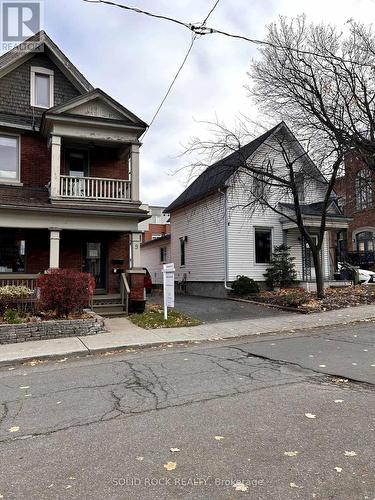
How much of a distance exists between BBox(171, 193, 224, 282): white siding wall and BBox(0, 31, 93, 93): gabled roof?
336 inches

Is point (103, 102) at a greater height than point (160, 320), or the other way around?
point (103, 102)

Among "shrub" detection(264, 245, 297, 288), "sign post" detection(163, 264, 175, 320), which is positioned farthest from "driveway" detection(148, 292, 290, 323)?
"shrub" detection(264, 245, 297, 288)

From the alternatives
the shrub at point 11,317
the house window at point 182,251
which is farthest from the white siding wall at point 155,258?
the shrub at point 11,317

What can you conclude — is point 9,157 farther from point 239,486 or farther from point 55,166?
point 239,486

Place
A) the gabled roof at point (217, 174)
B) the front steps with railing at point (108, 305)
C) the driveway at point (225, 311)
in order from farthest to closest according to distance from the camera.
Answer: the gabled roof at point (217, 174), the front steps with railing at point (108, 305), the driveway at point (225, 311)

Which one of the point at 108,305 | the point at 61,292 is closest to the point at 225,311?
the point at 108,305

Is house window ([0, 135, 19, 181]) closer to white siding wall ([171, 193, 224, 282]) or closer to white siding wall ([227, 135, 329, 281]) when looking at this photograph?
white siding wall ([227, 135, 329, 281])

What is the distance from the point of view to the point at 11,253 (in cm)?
1503

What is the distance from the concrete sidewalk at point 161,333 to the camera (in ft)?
29.4

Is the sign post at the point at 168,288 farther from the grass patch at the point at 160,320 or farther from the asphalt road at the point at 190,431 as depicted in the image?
the asphalt road at the point at 190,431

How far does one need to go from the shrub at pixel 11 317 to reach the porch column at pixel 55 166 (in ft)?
15.3

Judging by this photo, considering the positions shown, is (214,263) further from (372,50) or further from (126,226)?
(372,50)

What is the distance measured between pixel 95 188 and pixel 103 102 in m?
3.09

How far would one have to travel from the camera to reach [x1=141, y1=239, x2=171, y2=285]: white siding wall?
30.2 metres
